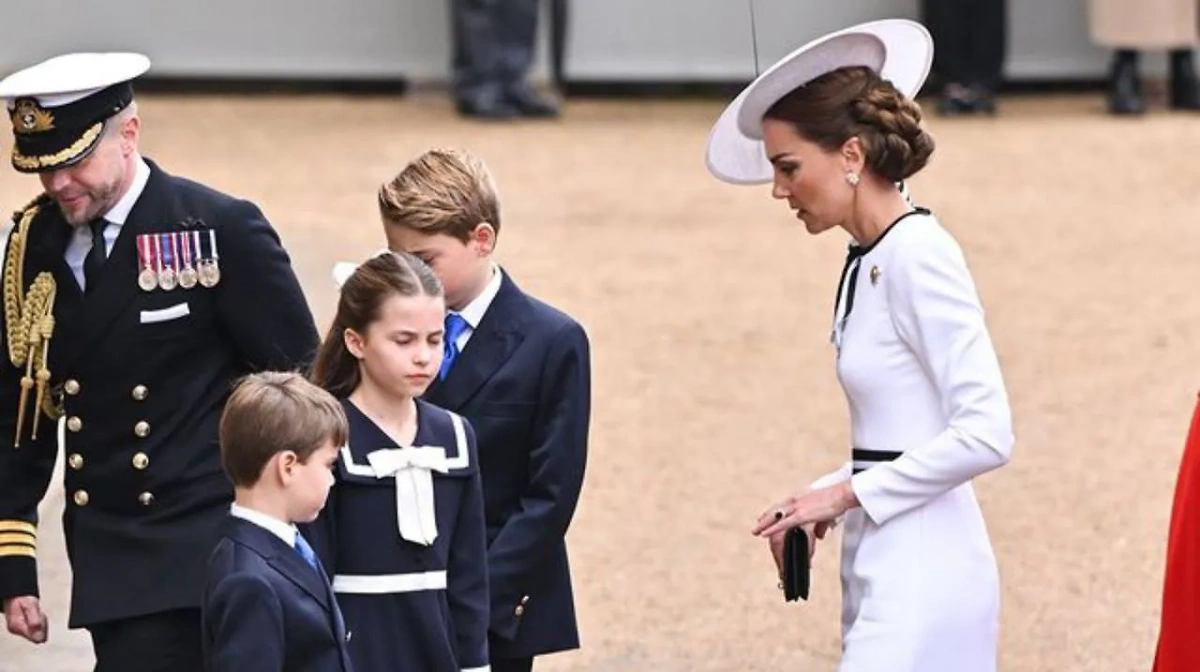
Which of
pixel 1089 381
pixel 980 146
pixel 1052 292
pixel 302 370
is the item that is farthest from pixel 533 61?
pixel 302 370

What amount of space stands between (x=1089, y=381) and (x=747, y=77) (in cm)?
638

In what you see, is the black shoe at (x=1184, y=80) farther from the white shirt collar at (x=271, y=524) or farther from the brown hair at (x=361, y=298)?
the white shirt collar at (x=271, y=524)

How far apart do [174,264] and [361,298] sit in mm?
505

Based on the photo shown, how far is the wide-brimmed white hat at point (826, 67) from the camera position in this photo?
14.5 feet

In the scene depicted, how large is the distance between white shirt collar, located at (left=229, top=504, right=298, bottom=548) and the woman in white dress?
855 mm

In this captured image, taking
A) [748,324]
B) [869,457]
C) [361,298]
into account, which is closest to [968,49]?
[748,324]

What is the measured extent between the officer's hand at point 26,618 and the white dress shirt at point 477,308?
894 mm

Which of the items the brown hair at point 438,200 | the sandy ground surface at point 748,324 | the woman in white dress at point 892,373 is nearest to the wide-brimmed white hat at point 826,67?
the woman in white dress at point 892,373

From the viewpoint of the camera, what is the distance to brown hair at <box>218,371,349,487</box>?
3.95 metres

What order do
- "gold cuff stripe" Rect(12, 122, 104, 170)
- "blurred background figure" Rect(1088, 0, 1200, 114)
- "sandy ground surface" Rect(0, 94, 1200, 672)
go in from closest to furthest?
"gold cuff stripe" Rect(12, 122, 104, 170) → "sandy ground surface" Rect(0, 94, 1200, 672) → "blurred background figure" Rect(1088, 0, 1200, 114)

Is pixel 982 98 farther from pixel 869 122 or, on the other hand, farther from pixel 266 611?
pixel 266 611

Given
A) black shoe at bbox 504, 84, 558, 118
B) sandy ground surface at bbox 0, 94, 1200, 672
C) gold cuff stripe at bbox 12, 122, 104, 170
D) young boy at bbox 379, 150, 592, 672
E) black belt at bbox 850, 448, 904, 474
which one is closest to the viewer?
black belt at bbox 850, 448, 904, 474

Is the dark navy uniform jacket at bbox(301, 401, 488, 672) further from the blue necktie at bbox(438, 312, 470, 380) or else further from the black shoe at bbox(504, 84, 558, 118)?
the black shoe at bbox(504, 84, 558, 118)

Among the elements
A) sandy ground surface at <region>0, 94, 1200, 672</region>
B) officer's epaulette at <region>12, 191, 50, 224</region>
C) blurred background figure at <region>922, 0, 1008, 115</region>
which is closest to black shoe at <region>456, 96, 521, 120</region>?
sandy ground surface at <region>0, 94, 1200, 672</region>
